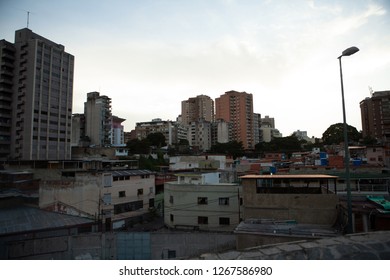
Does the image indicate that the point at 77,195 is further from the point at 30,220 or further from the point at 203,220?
the point at 203,220

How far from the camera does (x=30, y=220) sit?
15.2m

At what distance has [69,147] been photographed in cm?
4750

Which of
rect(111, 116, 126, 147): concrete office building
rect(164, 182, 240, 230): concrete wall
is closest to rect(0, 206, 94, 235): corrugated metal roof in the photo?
rect(164, 182, 240, 230): concrete wall

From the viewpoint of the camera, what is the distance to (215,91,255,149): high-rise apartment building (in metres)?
84.3

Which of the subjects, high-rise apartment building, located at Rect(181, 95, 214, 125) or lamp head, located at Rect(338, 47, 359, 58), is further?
high-rise apartment building, located at Rect(181, 95, 214, 125)

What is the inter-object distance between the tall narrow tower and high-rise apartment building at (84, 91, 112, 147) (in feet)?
42.7

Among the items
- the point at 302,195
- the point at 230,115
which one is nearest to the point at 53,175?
the point at 302,195

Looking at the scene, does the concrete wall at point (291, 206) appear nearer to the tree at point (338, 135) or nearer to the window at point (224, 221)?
the window at point (224, 221)

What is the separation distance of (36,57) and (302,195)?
4756 cm

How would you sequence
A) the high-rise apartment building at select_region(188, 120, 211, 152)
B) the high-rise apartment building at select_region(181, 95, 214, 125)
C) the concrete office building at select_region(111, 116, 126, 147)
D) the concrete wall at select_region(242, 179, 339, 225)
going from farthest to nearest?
the high-rise apartment building at select_region(181, 95, 214, 125), the high-rise apartment building at select_region(188, 120, 211, 152), the concrete office building at select_region(111, 116, 126, 147), the concrete wall at select_region(242, 179, 339, 225)

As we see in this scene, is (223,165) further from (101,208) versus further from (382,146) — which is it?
(101,208)

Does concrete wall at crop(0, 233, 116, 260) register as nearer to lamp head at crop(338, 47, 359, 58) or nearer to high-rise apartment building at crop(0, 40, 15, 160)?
lamp head at crop(338, 47, 359, 58)

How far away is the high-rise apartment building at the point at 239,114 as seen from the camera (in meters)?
84.3

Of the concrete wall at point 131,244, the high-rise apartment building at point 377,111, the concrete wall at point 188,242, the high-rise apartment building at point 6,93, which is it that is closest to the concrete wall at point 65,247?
the concrete wall at point 131,244
